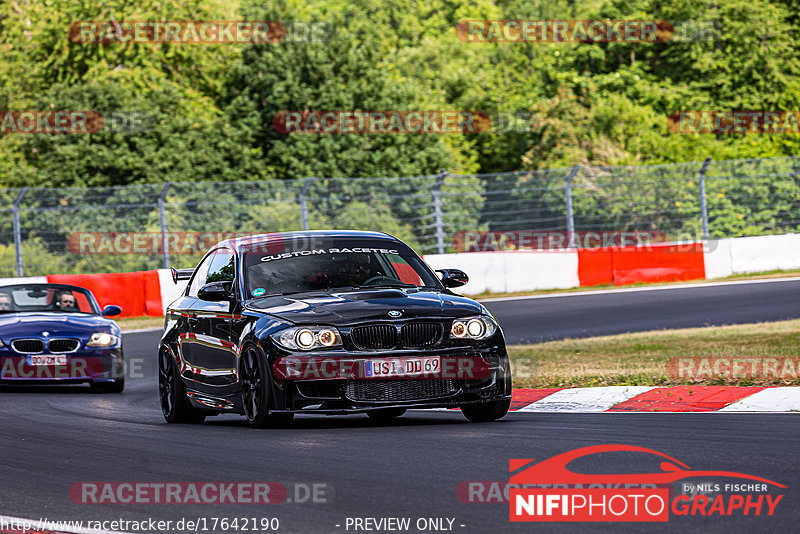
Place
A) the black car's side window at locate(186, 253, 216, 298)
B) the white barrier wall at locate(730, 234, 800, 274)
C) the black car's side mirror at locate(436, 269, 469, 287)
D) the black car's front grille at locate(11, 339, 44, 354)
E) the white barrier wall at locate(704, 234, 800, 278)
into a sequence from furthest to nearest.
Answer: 1. the white barrier wall at locate(730, 234, 800, 274)
2. the white barrier wall at locate(704, 234, 800, 278)
3. the black car's front grille at locate(11, 339, 44, 354)
4. the black car's side window at locate(186, 253, 216, 298)
5. the black car's side mirror at locate(436, 269, 469, 287)

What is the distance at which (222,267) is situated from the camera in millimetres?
10219

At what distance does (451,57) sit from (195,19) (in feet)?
72.5

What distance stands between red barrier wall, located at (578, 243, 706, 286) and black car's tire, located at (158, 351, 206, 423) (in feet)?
53.4

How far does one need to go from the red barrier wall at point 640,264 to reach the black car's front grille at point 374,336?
58.7ft

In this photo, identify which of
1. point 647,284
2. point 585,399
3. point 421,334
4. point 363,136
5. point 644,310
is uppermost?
point 363,136

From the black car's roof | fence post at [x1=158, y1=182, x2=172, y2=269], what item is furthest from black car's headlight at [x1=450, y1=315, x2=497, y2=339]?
fence post at [x1=158, y1=182, x2=172, y2=269]

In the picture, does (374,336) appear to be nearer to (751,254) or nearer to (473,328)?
(473,328)

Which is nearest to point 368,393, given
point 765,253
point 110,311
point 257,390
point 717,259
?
point 257,390

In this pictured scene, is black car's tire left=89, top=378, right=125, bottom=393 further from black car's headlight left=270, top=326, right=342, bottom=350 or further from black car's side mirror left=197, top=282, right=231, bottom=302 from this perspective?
black car's headlight left=270, top=326, right=342, bottom=350

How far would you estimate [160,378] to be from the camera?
36.2 feet

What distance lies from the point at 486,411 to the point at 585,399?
1510 mm

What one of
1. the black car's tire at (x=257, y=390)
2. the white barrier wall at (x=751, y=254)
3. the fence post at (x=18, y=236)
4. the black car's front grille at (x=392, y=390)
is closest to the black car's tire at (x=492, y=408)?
the black car's front grille at (x=392, y=390)

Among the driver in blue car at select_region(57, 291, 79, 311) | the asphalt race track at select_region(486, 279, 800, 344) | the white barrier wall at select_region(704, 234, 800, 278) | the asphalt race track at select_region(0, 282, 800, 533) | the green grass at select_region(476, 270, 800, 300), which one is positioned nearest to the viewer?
the asphalt race track at select_region(0, 282, 800, 533)

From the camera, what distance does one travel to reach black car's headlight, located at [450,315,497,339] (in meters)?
8.82
